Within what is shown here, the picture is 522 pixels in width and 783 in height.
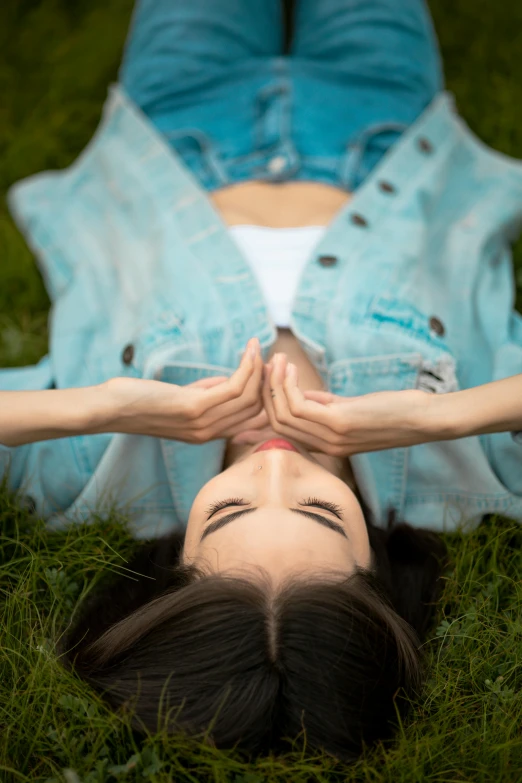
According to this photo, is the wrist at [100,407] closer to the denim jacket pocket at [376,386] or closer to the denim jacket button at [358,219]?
the denim jacket pocket at [376,386]

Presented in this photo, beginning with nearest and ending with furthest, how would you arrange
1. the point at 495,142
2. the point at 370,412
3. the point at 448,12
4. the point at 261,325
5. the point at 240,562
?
the point at 240,562 < the point at 370,412 < the point at 261,325 < the point at 495,142 < the point at 448,12

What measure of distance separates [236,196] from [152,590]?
5.34ft

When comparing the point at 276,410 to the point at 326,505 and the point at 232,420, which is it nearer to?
the point at 232,420

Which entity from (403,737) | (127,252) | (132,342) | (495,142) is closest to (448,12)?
(495,142)

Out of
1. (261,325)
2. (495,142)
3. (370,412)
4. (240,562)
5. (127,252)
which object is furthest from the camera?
(495,142)

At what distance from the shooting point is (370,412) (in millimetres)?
2258

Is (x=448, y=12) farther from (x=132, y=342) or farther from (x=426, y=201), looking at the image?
(x=132, y=342)

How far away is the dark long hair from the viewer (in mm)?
1953

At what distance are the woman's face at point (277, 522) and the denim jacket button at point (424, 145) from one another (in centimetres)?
163

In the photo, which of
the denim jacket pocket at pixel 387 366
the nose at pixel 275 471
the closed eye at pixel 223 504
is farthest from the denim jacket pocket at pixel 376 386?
the closed eye at pixel 223 504

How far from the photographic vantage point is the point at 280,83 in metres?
3.37

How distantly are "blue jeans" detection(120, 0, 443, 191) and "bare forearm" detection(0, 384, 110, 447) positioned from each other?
1.36 metres

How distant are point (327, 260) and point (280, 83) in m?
1.06

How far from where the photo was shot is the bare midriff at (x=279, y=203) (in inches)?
120
